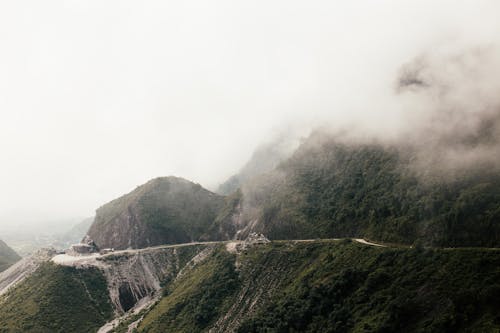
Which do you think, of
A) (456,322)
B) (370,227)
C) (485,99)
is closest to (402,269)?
(456,322)

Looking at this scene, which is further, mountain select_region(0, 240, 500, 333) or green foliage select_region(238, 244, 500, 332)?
mountain select_region(0, 240, 500, 333)

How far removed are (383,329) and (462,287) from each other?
26.2m

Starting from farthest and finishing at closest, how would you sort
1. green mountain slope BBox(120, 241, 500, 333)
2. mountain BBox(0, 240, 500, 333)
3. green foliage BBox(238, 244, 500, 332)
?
mountain BBox(0, 240, 500, 333) → green mountain slope BBox(120, 241, 500, 333) → green foliage BBox(238, 244, 500, 332)

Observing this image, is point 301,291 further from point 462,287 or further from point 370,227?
point 462,287

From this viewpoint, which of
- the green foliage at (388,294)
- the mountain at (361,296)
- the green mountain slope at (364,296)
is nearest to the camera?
the green foliage at (388,294)

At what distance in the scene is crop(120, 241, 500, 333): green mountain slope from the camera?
12725 cm

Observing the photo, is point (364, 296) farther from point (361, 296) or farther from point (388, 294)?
point (388, 294)

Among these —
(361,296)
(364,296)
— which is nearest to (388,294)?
(364,296)

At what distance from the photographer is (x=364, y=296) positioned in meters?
152

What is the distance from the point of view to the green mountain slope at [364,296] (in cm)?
12725

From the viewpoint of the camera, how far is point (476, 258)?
452ft

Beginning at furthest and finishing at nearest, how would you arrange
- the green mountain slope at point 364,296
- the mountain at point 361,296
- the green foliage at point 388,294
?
the mountain at point 361,296 < the green mountain slope at point 364,296 < the green foliage at point 388,294

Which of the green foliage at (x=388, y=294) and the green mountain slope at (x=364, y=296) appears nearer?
the green foliage at (x=388, y=294)

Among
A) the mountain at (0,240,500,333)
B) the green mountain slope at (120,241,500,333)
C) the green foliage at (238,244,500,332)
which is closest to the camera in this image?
the green foliage at (238,244,500,332)
